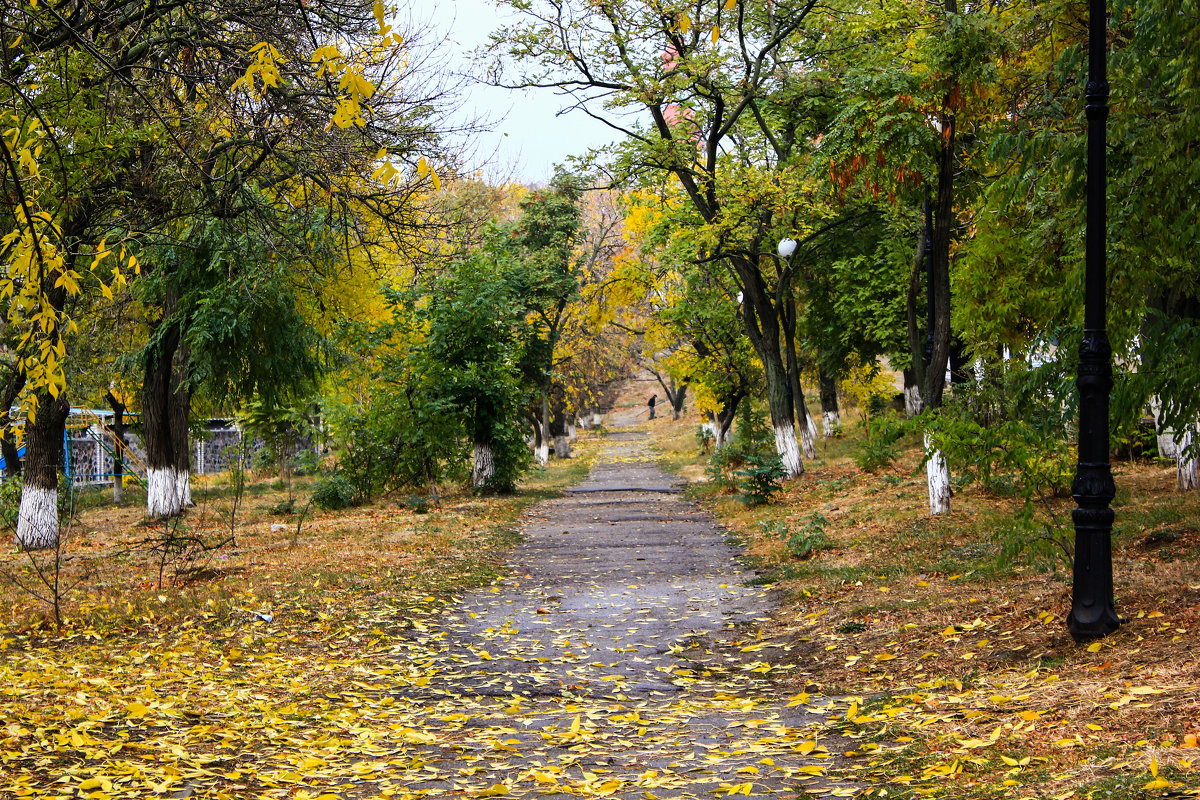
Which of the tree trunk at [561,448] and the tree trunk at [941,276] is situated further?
the tree trunk at [561,448]

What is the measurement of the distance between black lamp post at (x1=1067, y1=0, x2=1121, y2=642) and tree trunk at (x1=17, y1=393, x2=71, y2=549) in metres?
14.8

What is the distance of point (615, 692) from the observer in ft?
22.9

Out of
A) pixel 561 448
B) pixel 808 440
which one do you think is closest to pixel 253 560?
pixel 808 440

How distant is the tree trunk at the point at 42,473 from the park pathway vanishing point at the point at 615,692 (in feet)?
27.4

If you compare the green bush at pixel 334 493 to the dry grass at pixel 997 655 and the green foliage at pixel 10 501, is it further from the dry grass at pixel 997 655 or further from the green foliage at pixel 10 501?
the dry grass at pixel 997 655

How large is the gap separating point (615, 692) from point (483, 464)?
54.6 feet

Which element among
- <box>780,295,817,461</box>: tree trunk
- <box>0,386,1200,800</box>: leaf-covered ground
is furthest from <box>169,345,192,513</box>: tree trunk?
<box>780,295,817,461</box>: tree trunk

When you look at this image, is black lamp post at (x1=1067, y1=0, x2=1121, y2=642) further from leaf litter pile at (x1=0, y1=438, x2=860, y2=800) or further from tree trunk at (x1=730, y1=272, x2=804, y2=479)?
tree trunk at (x1=730, y1=272, x2=804, y2=479)

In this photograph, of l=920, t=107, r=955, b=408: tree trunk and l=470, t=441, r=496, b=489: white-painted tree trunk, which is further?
l=470, t=441, r=496, b=489: white-painted tree trunk

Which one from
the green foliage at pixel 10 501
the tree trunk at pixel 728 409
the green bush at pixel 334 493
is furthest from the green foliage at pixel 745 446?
the green foliage at pixel 10 501

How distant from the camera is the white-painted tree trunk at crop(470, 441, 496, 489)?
76.5ft

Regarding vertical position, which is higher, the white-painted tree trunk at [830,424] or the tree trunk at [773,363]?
the tree trunk at [773,363]

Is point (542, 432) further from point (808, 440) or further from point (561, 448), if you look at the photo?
point (808, 440)

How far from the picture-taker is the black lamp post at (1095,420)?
6234 millimetres
